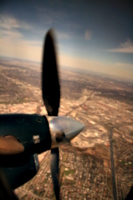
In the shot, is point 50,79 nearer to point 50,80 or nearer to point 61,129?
point 50,80

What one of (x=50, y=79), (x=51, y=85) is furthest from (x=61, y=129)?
(x=50, y=79)

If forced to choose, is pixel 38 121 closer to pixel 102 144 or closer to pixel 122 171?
pixel 122 171

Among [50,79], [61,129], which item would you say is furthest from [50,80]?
[61,129]

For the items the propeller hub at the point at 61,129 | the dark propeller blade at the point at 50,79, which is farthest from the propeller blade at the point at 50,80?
the propeller hub at the point at 61,129

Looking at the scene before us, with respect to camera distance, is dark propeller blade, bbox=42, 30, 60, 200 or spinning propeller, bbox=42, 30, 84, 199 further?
dark propeller blade, bbox=42, 30, 60, 200

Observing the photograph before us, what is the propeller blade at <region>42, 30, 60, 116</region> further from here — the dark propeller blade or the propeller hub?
the propeller hub

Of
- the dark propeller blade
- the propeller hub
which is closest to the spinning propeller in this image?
the dark propeller blade

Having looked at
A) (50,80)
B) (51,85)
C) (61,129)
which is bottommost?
(61,129)

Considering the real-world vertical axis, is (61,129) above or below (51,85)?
below

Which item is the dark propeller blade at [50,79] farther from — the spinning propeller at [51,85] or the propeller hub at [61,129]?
the propeller hub at [61,129]

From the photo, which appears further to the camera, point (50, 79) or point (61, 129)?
point (50, 79)
